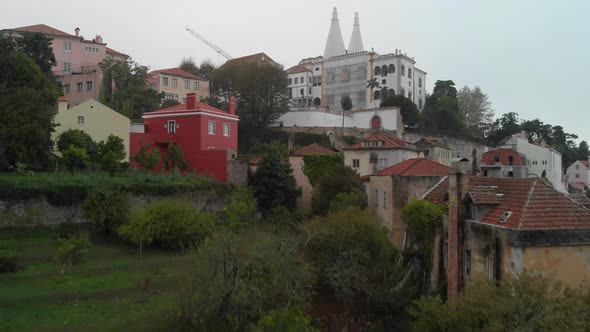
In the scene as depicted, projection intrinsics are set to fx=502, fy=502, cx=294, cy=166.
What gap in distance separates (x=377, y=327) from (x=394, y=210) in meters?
7.96

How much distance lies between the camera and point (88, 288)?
20.8m

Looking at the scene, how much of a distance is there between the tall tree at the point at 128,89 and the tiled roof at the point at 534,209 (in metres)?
44.4

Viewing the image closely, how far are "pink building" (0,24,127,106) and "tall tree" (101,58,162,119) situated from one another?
242 centimetres

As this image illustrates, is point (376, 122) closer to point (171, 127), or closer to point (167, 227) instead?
point (171, 127)

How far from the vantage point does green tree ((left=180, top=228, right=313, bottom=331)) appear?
16.9m

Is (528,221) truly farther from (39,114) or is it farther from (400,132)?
(400,132)

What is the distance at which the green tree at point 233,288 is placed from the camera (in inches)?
667

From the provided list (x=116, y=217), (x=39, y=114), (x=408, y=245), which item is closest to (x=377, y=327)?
(x=408, y=245)

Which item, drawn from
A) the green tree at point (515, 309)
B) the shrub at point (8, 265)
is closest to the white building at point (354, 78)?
the shrub at point (8, 265)

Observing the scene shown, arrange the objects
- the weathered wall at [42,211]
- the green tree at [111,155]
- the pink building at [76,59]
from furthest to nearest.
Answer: the pink building at [76,59] → the green tree at [111,155] → the weathered wall at [42,211]

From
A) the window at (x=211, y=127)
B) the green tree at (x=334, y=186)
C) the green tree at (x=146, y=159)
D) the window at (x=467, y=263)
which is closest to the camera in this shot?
the window at (x=467, y=263)

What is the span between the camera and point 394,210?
28562mm

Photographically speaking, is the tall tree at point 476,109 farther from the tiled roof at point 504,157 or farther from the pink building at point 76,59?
the pink building at point 76,59

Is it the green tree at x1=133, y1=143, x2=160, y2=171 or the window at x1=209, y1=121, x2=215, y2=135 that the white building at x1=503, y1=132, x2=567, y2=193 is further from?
the green tree at x1=133, y1=143, x2=160, y2=171
